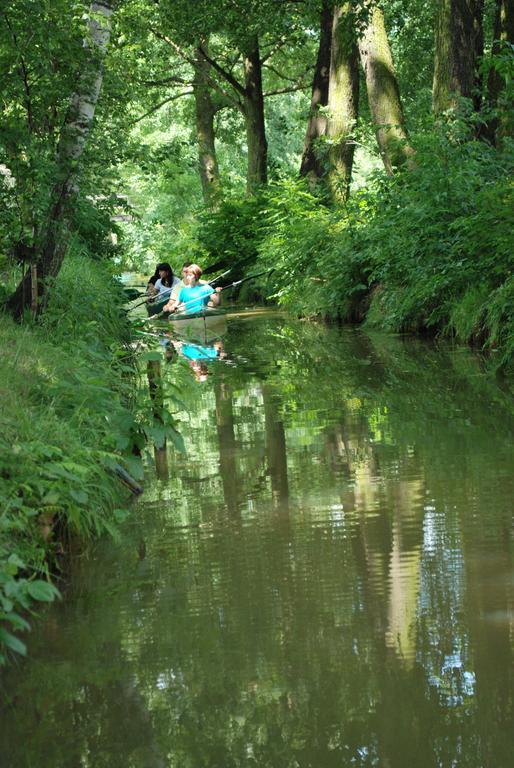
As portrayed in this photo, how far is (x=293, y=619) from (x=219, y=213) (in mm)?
30257

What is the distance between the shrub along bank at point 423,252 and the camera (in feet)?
48.3

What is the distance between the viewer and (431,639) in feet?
16.3

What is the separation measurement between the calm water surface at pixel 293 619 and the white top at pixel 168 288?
12817 mm

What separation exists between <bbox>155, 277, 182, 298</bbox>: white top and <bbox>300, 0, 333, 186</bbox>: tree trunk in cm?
657

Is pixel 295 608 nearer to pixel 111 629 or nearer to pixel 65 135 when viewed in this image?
pixel 111 629

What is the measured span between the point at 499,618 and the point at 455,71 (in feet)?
56.5

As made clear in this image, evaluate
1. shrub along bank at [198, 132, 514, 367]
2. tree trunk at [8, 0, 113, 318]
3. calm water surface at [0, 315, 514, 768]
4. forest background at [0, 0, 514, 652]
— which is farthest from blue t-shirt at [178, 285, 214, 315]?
calm water surface at [0, 315, 514, 768]

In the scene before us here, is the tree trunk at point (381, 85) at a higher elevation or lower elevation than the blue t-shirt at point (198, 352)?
higher

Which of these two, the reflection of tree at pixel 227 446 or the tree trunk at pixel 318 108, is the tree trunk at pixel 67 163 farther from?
the tree trunk at pixel 318 108

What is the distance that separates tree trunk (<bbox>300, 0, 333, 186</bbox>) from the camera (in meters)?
29.6

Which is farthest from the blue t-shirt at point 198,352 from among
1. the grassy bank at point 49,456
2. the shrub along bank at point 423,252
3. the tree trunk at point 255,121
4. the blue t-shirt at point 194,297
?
the tree trunk at point 255,121

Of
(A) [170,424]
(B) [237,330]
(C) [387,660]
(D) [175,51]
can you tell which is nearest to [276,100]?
(D) [175,51]

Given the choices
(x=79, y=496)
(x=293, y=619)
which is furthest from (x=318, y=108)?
(x=293, y=619)

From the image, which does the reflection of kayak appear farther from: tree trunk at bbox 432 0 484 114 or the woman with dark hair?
tree trunk at bbox 432 0 484 114
